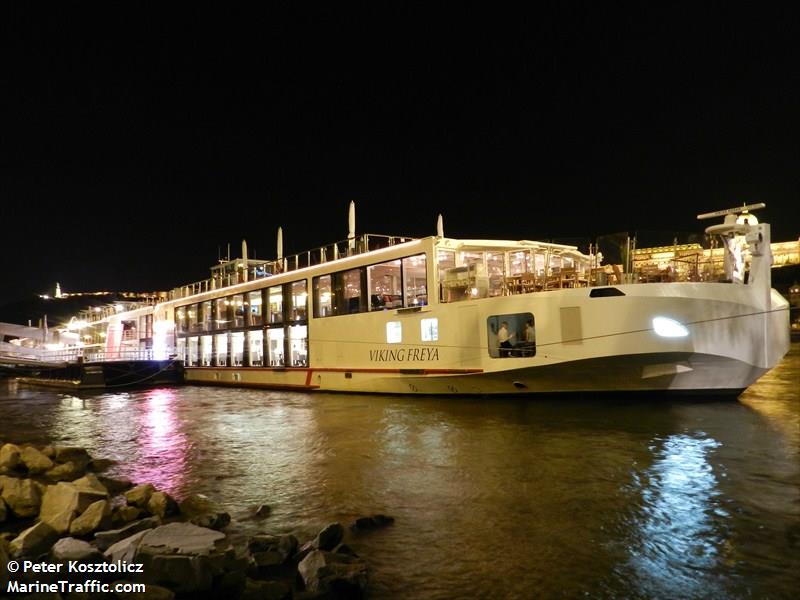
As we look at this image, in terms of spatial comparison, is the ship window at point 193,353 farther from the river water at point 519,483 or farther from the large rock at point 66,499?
the large rock at point 66,499

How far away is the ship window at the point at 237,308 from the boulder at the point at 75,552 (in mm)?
24936

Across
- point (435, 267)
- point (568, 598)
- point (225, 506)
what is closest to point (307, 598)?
point (568, 598)

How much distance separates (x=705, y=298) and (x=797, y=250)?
136 m

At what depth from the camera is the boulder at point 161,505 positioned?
707cm

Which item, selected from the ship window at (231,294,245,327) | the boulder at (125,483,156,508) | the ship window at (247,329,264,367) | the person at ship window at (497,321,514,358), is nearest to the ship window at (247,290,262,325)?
the ship window at (247,329,264,367)

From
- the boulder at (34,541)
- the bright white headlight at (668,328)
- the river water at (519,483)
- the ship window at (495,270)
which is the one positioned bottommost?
the river water at (519,483)

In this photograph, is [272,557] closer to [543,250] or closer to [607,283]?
[607,283]

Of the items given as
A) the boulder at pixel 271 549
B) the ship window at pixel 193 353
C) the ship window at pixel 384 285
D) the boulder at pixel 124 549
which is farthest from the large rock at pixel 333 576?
the ship window at pixel 193 353

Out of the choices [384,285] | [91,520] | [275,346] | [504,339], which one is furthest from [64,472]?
[275,346]

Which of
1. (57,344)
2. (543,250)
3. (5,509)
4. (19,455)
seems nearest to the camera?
(5,509)

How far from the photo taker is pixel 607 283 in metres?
15.8

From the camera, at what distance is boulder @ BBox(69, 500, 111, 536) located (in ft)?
20.5

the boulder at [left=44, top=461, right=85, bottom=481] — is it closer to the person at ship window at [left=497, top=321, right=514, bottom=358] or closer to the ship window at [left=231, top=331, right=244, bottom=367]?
the person at ship window at [left=497, top=321, right=514, bottom=358]

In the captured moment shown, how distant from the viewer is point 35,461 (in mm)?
9688
